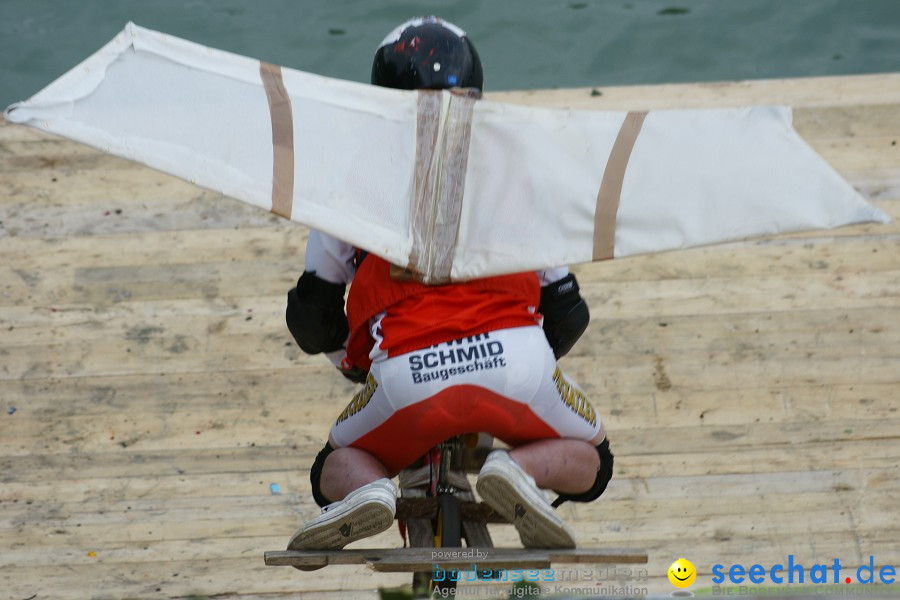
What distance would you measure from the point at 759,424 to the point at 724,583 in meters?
0.71

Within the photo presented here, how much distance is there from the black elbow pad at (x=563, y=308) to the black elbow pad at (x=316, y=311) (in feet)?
1.63

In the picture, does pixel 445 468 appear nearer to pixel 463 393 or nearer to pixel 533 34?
pixel 463 393

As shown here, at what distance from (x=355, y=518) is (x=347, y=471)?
222 mm

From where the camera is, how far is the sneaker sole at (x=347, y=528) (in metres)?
2.30

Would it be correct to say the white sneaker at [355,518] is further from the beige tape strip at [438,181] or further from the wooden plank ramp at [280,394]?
the wooden plank ramp at [280,394]

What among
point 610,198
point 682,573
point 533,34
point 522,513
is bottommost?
point 682,573

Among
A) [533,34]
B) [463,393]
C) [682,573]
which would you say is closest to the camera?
[463,393]

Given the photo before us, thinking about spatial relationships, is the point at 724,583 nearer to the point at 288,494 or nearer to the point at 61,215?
the point at 288,494

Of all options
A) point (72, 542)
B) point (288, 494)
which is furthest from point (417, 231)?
point (72, 542)

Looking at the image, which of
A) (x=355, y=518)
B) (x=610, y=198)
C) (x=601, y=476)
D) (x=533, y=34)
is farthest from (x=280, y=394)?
(x=533, y=34)

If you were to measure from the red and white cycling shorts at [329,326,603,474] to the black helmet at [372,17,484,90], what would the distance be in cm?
60

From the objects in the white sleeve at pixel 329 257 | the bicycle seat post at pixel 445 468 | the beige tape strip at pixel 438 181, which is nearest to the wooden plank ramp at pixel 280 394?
the bicycle seat post at pixel 445 468

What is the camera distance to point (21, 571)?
3.38 metres

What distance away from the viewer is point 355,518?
7.61ft
